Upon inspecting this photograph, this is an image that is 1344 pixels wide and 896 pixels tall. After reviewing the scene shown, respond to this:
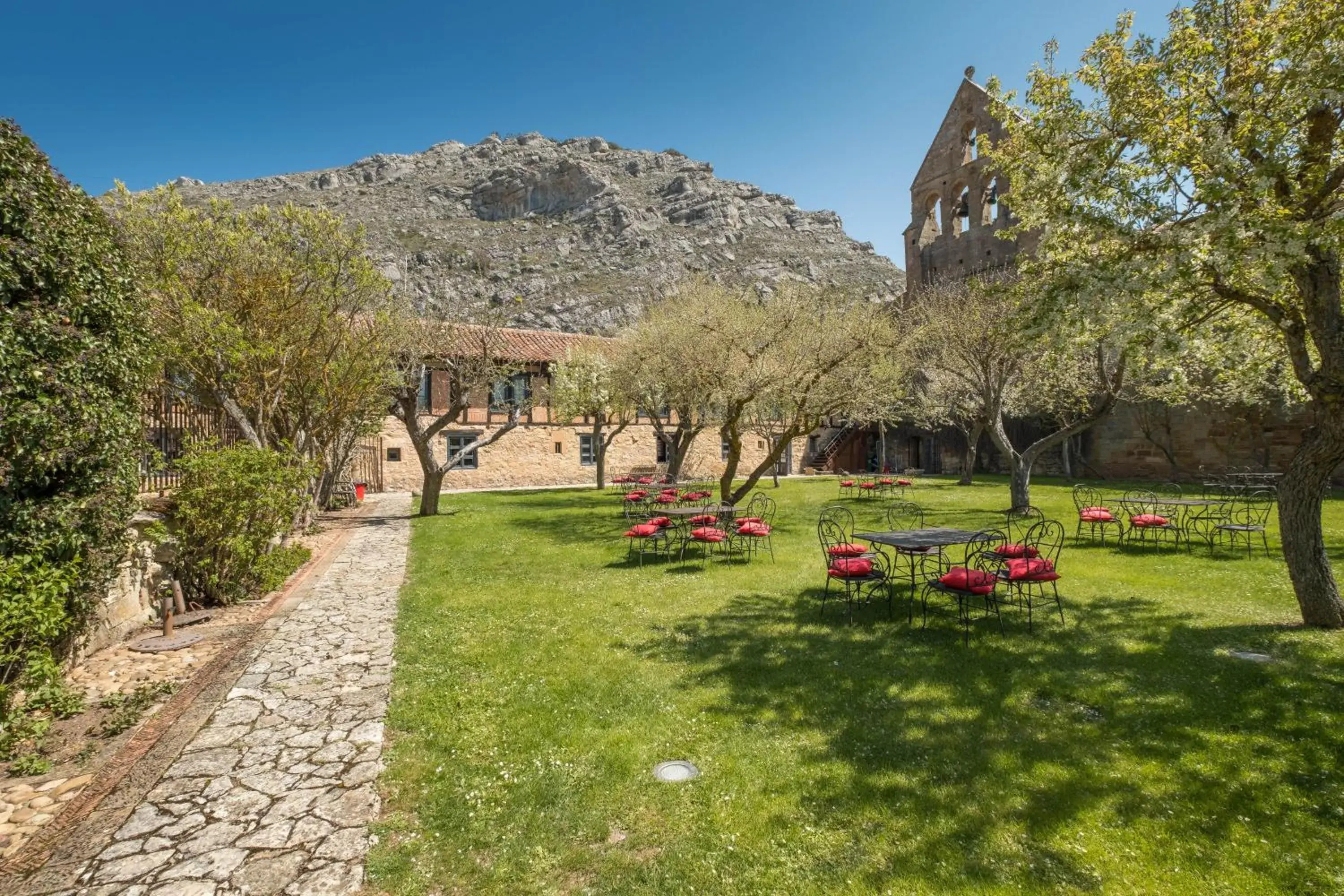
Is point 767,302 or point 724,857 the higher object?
point 767,302

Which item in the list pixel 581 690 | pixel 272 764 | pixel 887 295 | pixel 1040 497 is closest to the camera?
pixel 272 764

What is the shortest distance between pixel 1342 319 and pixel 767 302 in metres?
10.2

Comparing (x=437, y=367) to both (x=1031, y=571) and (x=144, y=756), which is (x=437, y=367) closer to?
(x=144, y=756)

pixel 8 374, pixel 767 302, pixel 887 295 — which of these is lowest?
pixel 8 374

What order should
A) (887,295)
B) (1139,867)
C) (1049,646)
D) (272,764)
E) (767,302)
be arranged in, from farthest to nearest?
(887,295) → (767,302) → (1049,646) → (272,764) → (1139,867)

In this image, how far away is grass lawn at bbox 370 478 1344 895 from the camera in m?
2.90

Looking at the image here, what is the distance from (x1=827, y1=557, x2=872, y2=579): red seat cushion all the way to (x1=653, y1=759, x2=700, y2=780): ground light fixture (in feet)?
10.5

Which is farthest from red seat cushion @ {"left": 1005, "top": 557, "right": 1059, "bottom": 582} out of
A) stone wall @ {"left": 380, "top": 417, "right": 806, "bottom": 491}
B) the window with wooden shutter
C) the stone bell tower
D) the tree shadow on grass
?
the stone bell tower

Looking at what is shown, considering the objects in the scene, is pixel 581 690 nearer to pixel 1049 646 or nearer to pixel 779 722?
pixel 779 722

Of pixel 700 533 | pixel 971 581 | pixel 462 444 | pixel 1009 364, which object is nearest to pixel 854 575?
pixel 971 581

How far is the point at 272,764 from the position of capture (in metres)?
3.91

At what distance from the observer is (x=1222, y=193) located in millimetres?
4898

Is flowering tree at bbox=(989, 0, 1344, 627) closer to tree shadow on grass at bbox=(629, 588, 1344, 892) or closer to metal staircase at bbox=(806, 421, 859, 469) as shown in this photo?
tree shadow on grass at bbox=(629, 588, 1344, 892)

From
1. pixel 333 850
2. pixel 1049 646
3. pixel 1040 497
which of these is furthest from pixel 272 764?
pixel 1040 497
